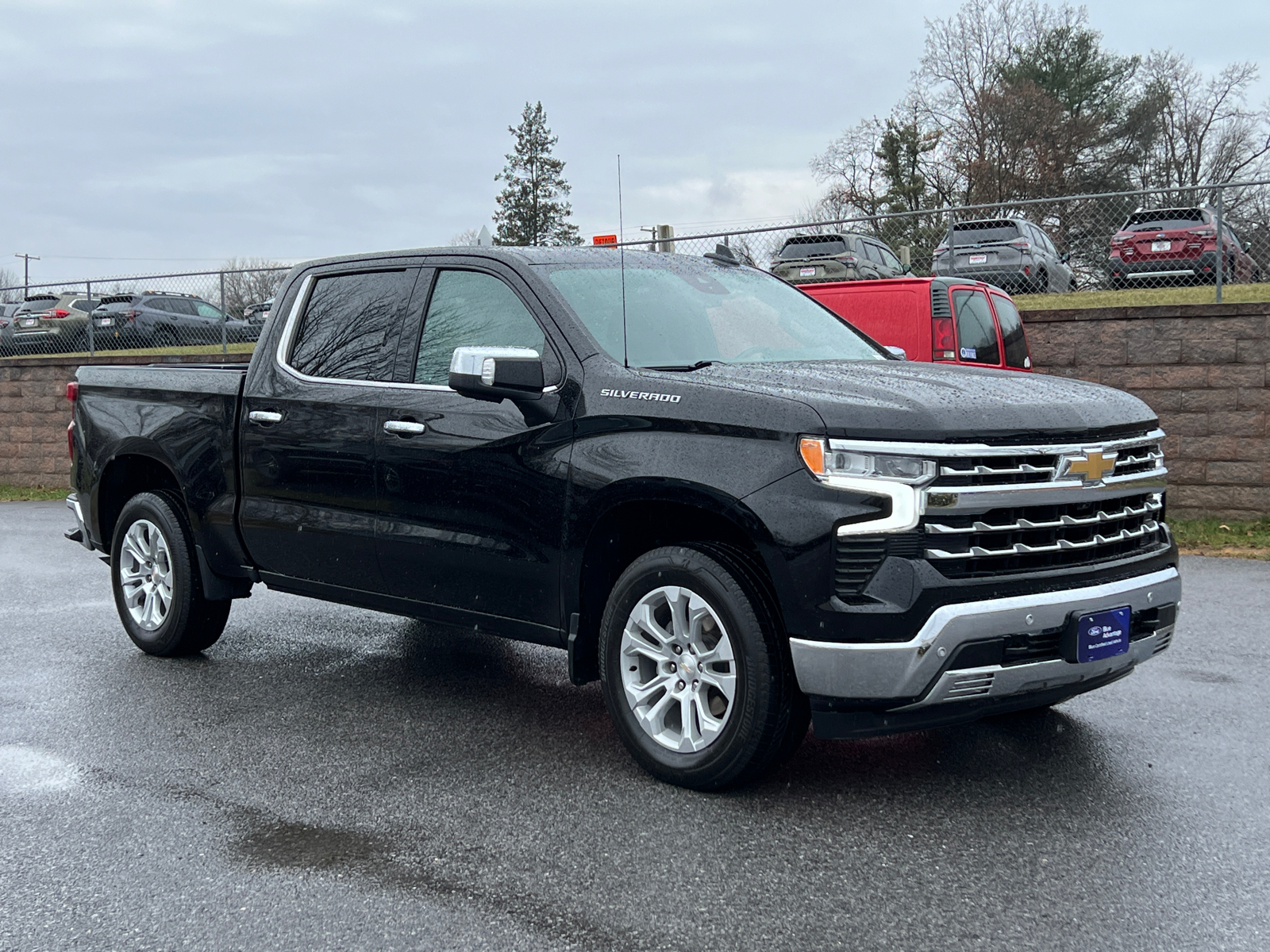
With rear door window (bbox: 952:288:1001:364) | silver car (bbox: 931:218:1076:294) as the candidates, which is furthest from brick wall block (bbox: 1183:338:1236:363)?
silver car (bbox: 931:218:1076:294)

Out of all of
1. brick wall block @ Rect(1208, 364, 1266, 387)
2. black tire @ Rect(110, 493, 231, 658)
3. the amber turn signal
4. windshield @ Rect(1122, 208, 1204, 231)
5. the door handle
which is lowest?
black tire @ Rect(110, 493, 231, 658)

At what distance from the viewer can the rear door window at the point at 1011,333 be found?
10812 mm

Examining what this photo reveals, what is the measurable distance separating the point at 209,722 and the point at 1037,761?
332cm

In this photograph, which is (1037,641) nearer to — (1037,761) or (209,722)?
(1037,761)

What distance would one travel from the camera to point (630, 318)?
15.8ft

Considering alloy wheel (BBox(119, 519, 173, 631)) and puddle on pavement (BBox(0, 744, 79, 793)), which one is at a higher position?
alloy wheel (BBox(119, 519, 173, 631))

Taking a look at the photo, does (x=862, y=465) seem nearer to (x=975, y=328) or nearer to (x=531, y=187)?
(x=975, y=328)

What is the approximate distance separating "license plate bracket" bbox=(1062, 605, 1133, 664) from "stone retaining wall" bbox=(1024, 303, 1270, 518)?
306 inches

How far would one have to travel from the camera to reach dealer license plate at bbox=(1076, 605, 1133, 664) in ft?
12.5

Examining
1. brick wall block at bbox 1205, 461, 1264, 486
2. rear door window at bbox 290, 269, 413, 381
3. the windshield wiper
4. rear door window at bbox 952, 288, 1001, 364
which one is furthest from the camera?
brick wall block at bbox 1205, 461, 1264, 486

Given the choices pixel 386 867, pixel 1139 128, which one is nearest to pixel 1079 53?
pixel 1139 128

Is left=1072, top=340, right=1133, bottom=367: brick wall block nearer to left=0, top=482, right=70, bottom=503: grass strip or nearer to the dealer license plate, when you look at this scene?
the dealer license plate

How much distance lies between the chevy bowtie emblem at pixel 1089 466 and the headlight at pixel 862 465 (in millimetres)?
539

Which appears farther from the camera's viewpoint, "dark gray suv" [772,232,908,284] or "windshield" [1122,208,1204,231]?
"dark gray suv" [772,232,908,284]
